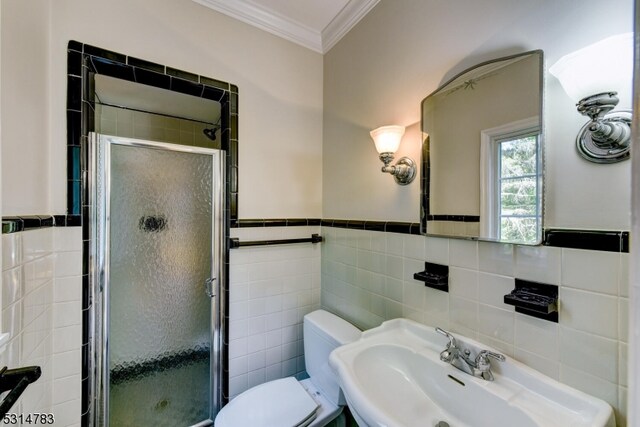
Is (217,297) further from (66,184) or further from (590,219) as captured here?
(590,219)

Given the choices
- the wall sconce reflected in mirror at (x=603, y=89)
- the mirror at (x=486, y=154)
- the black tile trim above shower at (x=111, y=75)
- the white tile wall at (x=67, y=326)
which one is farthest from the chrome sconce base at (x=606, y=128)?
the white tile wall at (x=67, y=326)

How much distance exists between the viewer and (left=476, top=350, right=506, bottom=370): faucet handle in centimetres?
92

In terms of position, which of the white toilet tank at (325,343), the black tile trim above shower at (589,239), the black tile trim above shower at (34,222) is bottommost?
the white toilet tank at (325,343)

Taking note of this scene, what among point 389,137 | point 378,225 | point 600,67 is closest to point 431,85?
point 389,137

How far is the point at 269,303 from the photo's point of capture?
70.2 inches

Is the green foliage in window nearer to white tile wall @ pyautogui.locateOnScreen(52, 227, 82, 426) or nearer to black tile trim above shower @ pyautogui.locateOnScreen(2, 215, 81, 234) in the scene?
black tile trim above shower @ pyautogui.locateOnScreen(2, 215, 81, 234)

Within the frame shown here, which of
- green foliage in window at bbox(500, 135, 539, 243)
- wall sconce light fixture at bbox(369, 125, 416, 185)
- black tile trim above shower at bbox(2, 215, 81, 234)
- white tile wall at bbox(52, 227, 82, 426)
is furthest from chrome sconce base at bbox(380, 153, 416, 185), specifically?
white tile wall at bbox(52, 227, 82, 426)

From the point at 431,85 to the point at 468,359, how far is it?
1146mm

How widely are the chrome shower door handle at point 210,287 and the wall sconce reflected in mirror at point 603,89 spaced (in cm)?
175

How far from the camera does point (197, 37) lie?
5.07ft

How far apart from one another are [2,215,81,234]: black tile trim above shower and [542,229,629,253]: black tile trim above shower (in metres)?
1.65

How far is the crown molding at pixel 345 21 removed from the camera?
5.16 feet

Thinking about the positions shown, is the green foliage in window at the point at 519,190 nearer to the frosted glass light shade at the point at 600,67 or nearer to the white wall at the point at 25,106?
the frosted glass light shade at the point at 600,67

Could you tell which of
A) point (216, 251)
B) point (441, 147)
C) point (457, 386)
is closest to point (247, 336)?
point (216, 251)
